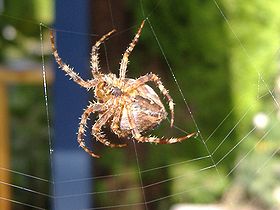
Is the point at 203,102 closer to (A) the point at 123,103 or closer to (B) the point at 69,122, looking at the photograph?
(B) the point at 69,122

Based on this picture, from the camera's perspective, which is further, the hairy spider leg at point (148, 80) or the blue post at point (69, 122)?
the blue post at point (69, 122)

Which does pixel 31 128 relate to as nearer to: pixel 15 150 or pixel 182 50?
pixel 15 150

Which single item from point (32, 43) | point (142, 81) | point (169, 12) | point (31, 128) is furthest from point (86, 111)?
point (32, 43)

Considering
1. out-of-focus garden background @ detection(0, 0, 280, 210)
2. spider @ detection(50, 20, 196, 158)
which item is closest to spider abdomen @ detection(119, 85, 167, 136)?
spider @ detection(50, 20, 196, 158)

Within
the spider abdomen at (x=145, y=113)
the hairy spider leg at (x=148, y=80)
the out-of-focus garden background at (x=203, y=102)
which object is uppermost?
the out-of-focus garden background at (x=203, y=102)

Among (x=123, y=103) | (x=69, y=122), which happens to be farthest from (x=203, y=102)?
(x=123, y=103)

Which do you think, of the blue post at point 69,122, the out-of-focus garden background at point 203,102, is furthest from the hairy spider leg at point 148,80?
the blue post at point 69,122

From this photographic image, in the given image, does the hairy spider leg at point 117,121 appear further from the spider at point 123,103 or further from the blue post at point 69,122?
the blue post at point 69,122
